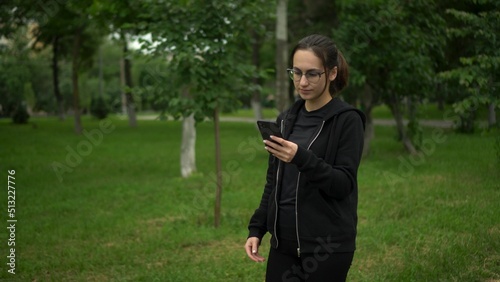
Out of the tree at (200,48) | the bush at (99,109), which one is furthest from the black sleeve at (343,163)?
the bush at (99,109)

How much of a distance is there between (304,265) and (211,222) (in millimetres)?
5467

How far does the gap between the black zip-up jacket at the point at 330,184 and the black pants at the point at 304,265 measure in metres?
0.04

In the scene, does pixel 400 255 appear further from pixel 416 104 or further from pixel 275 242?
pixel 416 104

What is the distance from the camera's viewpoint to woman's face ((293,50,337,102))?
2.62 m

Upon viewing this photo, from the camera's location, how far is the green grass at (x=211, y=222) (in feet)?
18.6

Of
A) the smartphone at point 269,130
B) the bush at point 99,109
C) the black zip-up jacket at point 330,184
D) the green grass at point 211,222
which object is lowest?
the bush at point 99,109

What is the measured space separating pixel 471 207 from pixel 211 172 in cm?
761

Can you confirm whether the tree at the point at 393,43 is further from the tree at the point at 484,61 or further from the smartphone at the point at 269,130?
the smartphone at the point at 269,130

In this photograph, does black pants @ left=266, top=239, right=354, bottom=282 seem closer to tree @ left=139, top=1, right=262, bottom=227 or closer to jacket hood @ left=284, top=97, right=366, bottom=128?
jacket hood @ left=284, top=97, right=366, bottom=128

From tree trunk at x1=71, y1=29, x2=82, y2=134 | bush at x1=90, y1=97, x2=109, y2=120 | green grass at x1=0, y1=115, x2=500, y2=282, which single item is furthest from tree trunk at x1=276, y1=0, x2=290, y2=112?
bush at x1=90, y1=97, x2=109, y2=120

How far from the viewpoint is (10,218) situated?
847 centimetres

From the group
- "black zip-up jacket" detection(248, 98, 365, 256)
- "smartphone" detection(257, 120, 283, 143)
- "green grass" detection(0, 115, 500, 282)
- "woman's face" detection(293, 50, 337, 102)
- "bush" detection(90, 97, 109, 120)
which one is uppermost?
"woman's face" detection(293, 50, 337, 102)

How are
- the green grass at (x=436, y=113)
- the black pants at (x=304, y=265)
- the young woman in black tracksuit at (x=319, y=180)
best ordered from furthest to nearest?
1. the green grass at (x=436, y=113)
2. the black pants at (x=304, y=265)
3. the young woman in black tracksuit at (x=319, y=180)

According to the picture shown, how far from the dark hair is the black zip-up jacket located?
0.13m
